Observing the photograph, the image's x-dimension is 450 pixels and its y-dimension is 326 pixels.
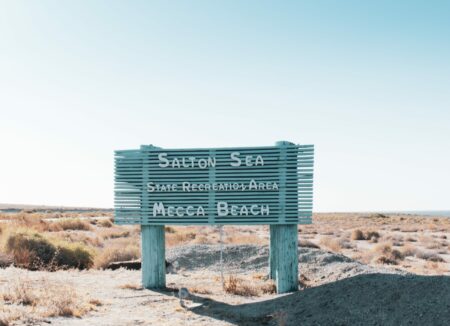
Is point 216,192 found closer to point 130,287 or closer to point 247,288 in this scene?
point 247,288

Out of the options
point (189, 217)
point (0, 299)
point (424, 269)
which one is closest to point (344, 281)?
point (189, 217)

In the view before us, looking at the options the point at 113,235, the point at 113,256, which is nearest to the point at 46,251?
the point at 113,256

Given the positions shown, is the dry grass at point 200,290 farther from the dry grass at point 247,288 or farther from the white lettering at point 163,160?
the white lettering at point 163,160

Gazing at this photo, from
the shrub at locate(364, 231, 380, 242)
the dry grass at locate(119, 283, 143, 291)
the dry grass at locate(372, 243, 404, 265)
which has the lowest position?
the shrub at locate(364, 231, 380, 242)

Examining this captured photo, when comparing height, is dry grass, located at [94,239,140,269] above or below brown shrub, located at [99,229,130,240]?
above

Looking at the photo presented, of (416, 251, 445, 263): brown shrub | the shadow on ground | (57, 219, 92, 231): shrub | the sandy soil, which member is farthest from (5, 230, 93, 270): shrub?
(57, 219, 92, 231): shrub

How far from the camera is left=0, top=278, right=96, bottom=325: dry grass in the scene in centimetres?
1031

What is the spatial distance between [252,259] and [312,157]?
7447 mm

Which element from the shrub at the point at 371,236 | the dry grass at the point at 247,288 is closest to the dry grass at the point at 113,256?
the dry grass at the point at 247,288

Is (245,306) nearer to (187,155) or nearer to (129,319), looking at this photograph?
(129,319)

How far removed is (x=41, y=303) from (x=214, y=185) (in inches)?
197

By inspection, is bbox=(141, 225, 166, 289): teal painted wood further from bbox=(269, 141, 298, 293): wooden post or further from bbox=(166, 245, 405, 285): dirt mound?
bbox=(166, 245, 405, 285): dirt mound

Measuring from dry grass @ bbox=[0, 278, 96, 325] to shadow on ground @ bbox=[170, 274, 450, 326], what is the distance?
8.16 ft

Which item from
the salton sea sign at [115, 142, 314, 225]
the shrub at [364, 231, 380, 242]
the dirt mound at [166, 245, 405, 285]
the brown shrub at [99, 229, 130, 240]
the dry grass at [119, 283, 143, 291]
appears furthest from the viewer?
the shrub at [364, 231, 380, 242]
